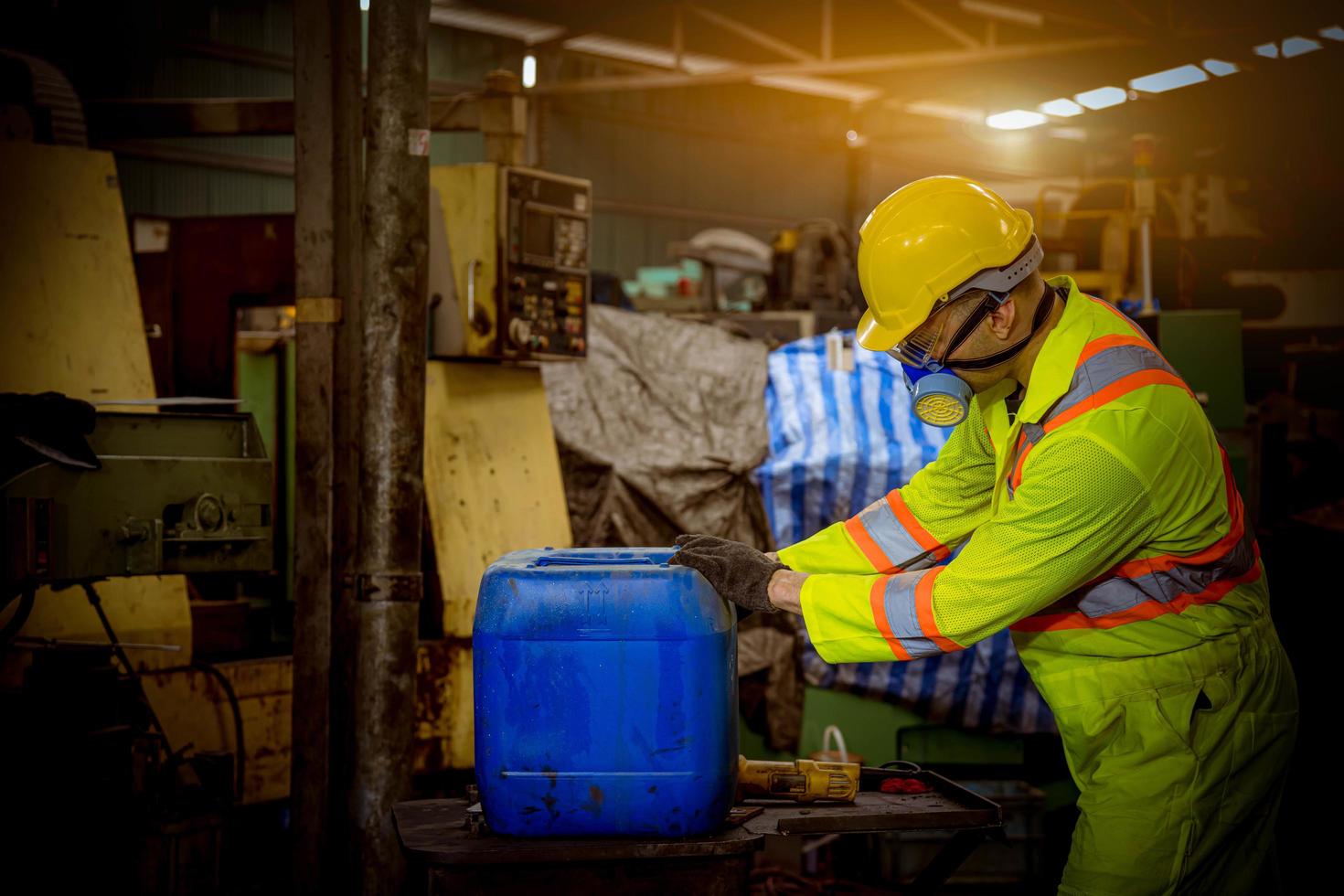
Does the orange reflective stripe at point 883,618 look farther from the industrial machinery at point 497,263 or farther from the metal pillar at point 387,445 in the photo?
the industrial machinery at point 497,263

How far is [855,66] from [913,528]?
344 inches

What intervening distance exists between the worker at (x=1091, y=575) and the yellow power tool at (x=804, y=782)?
312 millimetres

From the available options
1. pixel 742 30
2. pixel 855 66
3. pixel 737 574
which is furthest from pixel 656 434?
pixel 742 30

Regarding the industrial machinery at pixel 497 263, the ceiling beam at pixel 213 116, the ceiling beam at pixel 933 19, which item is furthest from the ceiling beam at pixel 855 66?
the industrial machinery at pixel 497 263

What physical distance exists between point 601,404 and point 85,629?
7.39ft

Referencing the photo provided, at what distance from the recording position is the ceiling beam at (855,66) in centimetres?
993

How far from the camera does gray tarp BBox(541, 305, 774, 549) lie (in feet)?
15.6

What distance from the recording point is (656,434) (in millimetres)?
4980

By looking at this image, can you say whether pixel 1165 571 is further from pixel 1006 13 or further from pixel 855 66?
pixel 1006 13

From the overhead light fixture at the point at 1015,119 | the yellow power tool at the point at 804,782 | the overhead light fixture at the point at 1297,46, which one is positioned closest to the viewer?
the yellow power tool at the point at 804,782

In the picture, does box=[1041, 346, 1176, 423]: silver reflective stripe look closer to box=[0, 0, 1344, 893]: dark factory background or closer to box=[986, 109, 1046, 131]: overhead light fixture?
box=[0, 0, 1344, 893]: dark factory background

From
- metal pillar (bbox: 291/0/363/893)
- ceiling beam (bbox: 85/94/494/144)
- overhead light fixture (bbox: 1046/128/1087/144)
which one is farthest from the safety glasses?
overhead light fixture (bbox: 1046/128/1087/144)

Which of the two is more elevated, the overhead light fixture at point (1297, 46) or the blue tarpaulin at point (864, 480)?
the overhead light fixture at point (1297, 46)

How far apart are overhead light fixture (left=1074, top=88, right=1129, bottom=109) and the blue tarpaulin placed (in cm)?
898
